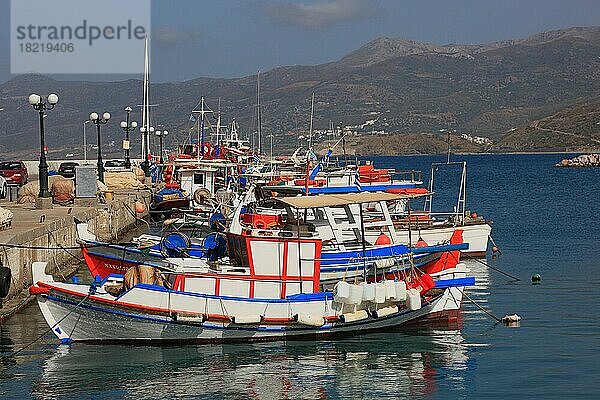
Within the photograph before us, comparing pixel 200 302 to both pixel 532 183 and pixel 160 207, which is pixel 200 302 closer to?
pixel 160 207

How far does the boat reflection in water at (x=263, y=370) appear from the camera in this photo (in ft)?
55.1

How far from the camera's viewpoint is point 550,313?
23.8 m

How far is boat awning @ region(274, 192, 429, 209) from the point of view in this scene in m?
20.5

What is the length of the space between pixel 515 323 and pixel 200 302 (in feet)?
24.8

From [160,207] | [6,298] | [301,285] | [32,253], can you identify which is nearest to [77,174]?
[160,207]

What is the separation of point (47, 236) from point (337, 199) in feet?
26.6

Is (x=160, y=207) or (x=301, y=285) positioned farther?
(x=160, y=207)

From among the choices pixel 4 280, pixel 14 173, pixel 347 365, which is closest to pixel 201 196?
pixel 14 173

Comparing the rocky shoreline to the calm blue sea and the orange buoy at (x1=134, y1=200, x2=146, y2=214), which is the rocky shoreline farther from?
the calm blue sea

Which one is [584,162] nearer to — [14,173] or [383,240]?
[14,173]

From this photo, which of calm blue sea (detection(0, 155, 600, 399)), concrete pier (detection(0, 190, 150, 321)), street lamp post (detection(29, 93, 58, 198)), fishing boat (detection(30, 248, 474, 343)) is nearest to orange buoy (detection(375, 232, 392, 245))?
calm blue sea (detection(0, 155, 600, 399))

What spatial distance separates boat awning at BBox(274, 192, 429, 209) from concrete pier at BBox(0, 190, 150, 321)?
5.79m

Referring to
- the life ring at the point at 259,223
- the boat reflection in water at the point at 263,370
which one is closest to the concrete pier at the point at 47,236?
the boat reflection in water at the point at 263,370

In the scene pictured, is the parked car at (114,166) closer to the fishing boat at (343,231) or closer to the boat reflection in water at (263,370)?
the fishing boat at (343,231)
